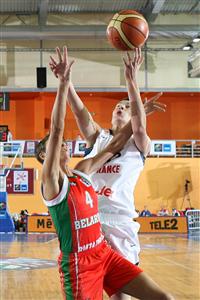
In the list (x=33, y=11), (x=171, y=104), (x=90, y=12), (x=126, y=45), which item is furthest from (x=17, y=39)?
(x=126, y=45)

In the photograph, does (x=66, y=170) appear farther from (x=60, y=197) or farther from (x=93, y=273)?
(x=93, y=273)

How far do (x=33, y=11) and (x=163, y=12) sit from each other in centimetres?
529

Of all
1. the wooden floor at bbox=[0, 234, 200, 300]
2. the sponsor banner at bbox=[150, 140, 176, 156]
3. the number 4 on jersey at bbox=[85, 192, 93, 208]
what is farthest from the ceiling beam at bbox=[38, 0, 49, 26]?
the number 4 on jersey at bbox=[85, 192, 93, 208]

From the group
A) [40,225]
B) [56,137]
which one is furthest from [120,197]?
[40,225]

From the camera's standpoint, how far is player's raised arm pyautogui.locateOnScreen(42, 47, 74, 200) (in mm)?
3113

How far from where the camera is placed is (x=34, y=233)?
55.8ft

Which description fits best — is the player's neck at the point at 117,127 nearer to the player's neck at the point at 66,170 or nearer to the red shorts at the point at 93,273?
the player's neck at the point at 66,170

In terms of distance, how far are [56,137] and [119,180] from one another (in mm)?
826

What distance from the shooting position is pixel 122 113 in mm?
4035

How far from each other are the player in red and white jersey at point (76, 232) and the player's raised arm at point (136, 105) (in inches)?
21.9

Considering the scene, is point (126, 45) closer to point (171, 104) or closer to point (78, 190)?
point (78, 190)

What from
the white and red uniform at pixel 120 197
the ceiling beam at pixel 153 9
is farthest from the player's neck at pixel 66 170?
the ceiling beam at pixel 153 9

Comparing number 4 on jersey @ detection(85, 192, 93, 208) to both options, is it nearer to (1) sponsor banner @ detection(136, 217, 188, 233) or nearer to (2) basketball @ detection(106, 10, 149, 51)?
(2) basketball @ detection(106, 10, 149, 51)

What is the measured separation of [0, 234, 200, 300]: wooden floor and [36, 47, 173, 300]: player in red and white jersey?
10.6ft
